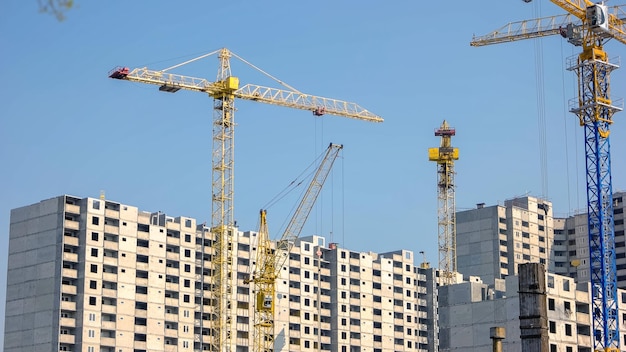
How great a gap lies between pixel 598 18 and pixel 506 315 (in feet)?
118

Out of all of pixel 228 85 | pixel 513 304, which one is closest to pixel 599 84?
pixel 513 304

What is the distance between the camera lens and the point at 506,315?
13788 cm

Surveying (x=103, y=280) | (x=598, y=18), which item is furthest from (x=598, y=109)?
(x=103, y=280)

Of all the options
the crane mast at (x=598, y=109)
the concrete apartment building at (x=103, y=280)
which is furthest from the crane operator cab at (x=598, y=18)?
the concrete apartment building at (x=103, y=280)

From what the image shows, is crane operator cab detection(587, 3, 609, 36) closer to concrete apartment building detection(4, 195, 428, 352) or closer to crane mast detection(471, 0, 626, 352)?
crane mast detection(471, 0, 626, 352)

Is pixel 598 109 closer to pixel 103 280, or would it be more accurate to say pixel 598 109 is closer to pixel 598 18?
pixel 598 18

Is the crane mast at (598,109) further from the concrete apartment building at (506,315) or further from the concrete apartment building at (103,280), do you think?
the concrete apartment building at (103,280)

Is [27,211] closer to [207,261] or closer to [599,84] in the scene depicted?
[207,261]

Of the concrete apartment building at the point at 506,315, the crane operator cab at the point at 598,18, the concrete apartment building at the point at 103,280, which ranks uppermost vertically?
the crane operator cab at the point at 598,18

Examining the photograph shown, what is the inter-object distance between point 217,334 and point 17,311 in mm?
30953

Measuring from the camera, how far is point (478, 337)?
5576 inches

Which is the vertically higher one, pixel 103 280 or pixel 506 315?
pixel 103 280

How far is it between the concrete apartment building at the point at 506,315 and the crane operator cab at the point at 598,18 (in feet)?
98.8

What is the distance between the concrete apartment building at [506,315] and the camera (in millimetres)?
138000
